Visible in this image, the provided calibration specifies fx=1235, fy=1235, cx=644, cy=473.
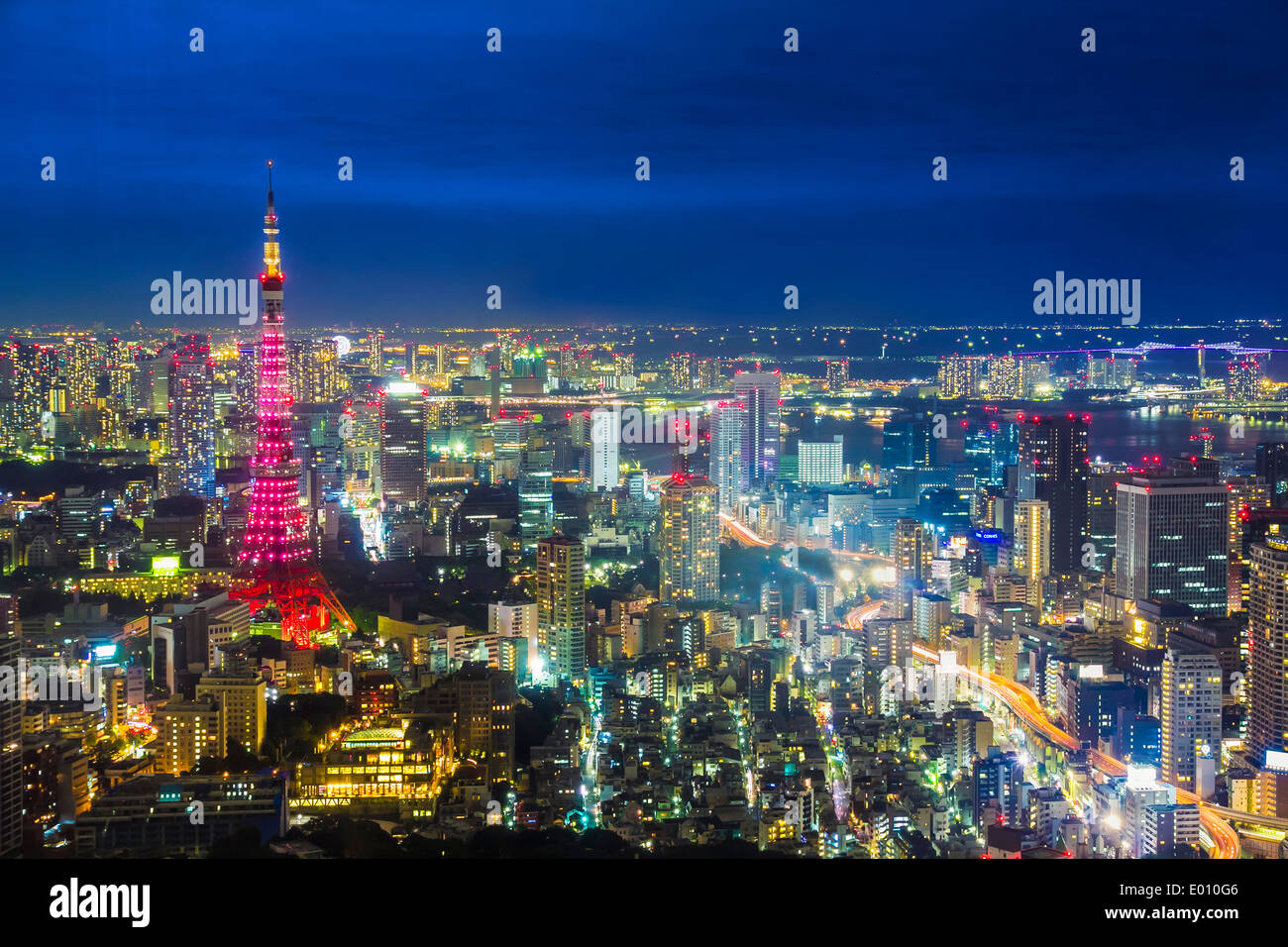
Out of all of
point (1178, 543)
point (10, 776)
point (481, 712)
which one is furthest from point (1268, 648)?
point (10, 776)

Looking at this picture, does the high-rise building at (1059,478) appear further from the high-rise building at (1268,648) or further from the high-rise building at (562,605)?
the high-rise building at (562,605)

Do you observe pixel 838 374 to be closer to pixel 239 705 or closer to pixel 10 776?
pixel 239 705

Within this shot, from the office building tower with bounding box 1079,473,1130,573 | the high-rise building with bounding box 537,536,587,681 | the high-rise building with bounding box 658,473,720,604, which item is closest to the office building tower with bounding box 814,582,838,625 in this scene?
the high-rise building with bounding box 658,473,720,604

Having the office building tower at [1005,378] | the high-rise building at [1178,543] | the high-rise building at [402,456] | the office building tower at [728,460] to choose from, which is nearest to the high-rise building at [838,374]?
→ the office building tower at [1005,378]

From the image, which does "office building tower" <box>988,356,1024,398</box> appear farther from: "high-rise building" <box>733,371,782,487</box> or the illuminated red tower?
the illuminated red tower

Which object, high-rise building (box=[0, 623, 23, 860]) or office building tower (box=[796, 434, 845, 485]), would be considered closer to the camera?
high-rise building (box=[0, 623, 23, 860])
